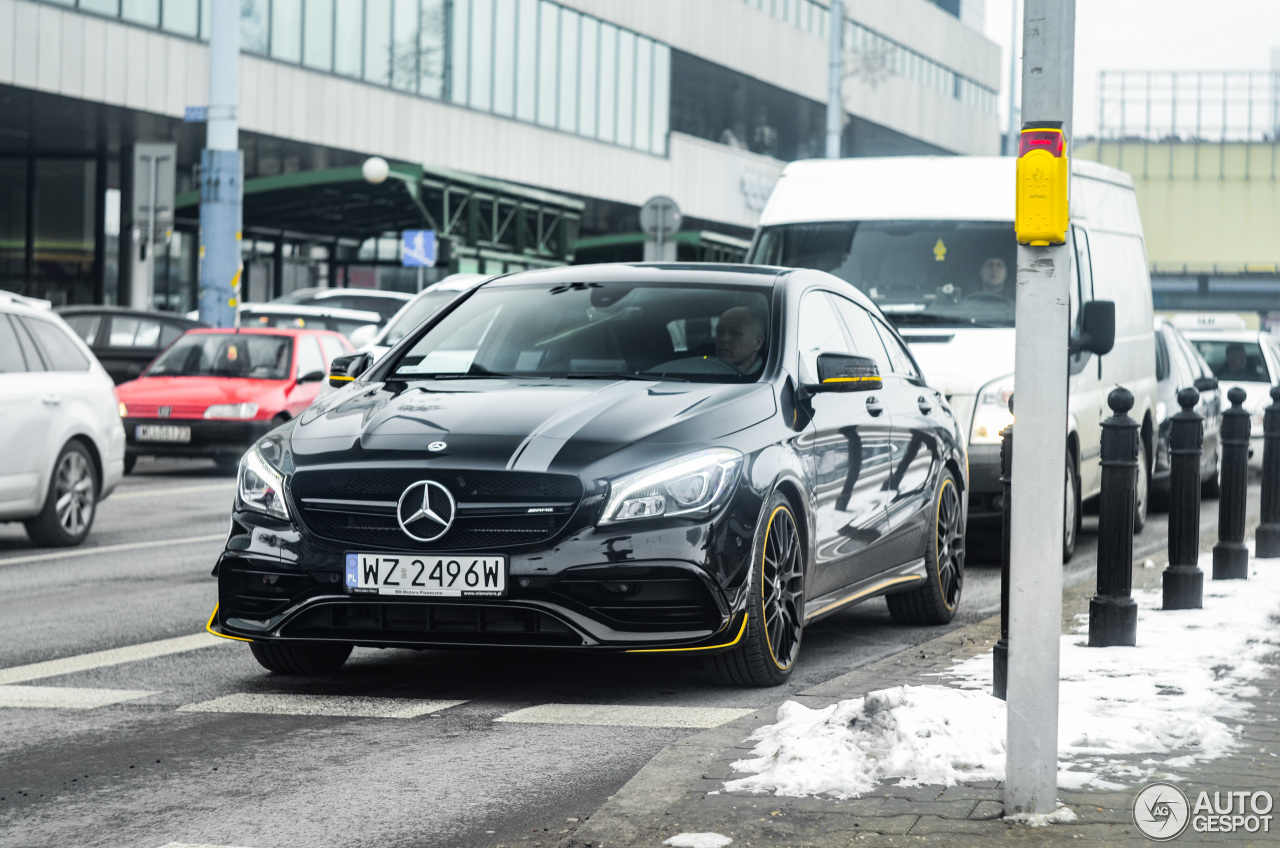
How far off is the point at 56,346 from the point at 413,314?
3.67 meters

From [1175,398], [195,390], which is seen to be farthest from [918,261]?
[195,390]

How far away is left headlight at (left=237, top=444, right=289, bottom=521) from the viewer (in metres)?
6.48

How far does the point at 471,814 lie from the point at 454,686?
207 centimetres

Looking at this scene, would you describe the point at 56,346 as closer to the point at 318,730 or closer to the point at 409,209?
the point at 318,730

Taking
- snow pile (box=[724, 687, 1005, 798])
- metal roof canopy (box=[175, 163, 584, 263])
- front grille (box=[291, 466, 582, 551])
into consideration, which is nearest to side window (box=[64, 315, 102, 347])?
metal roof canopy (box=[175, 163, 584, 263])

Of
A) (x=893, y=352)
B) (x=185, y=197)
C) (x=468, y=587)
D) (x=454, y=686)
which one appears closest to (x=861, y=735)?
(x=468, y=587)

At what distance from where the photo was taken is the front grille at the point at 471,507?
20.5ft

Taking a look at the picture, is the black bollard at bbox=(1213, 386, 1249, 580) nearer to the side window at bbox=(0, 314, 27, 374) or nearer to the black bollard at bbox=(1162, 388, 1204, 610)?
the black bollard at bbox=(1162, 388, 1204, 610)

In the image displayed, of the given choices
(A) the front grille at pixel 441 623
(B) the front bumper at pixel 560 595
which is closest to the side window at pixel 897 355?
(B) the front bumper at pixel 560 595

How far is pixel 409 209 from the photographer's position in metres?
35.2

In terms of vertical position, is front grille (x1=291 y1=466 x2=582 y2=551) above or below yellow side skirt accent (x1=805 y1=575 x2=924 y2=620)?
above

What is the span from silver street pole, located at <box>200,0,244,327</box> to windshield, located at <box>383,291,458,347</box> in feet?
24.7

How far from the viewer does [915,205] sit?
12781 millimetres

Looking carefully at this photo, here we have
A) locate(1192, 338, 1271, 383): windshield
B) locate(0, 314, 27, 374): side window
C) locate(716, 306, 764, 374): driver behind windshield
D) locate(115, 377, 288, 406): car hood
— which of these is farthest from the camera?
locate(1192, 338, 1271, 383): windshield
